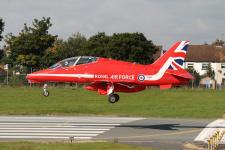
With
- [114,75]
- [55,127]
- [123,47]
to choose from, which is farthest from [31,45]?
[114,75]

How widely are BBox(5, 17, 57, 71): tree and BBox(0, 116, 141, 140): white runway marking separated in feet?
128

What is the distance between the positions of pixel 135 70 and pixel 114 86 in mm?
1955

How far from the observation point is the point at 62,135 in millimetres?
54281

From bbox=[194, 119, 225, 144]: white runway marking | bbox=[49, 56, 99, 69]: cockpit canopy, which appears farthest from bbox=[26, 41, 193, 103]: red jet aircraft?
bbox=[194, 119, 225, 144]: white runway marking

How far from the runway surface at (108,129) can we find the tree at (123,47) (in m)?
58.7

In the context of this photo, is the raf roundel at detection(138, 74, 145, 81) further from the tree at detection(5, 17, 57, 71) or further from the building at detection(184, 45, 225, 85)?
the building at detection(184, 45, 225, 85)

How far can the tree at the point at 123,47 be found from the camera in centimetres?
12775

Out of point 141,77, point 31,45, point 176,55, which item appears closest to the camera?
point 141,77

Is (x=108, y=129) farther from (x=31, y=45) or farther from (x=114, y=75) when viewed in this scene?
(x=31, y=45)

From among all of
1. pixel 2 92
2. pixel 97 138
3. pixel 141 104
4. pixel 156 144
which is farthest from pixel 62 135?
pixel 2 92

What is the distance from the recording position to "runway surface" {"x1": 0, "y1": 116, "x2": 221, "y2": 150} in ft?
168

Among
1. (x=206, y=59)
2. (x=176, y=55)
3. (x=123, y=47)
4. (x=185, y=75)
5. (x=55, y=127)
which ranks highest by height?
(x=123, y=47)

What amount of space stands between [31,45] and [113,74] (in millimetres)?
71296

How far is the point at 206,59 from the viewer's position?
163625 mm
